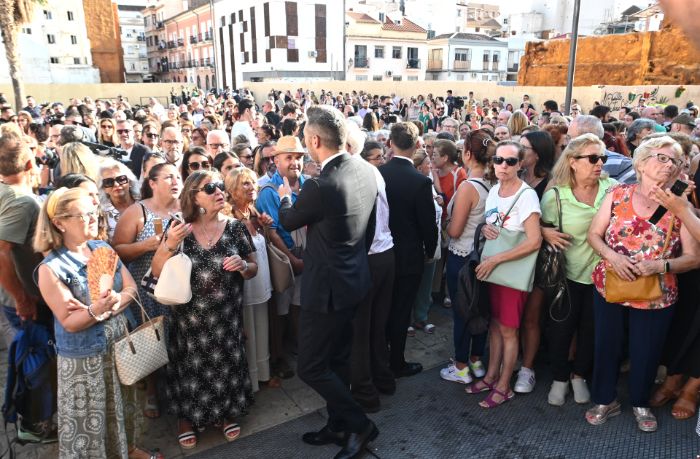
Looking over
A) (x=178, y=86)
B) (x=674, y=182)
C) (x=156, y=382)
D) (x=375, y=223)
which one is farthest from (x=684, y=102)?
(x=178, y=86)

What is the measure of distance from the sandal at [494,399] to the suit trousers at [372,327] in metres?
0.82

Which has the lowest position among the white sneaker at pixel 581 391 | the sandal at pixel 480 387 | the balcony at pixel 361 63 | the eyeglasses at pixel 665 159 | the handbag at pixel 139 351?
the sandal at pixel 480 387

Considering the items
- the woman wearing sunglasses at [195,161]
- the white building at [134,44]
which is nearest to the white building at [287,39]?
the white building at [134,44]

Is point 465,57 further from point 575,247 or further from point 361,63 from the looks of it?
point 575,247

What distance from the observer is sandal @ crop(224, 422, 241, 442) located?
322 centimetres

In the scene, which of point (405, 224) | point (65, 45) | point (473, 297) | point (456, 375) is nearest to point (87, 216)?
point (405, 224)

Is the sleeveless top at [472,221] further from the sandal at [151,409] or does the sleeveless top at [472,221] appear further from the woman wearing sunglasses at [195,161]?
the sandal at [151,409]

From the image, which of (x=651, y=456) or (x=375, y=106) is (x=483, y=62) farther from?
(x=651, y=456)

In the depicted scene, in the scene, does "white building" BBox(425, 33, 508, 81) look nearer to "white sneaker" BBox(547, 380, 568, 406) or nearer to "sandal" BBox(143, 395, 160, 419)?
"white sneaker" BBox(547, 380, 568, 406)

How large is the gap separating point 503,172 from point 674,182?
3.38 feet

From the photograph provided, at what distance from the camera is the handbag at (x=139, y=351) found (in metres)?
2.69

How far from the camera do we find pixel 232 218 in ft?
10.7

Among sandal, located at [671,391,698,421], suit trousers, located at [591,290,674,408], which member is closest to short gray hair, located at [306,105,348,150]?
suit trousers, located at [591,290,674,408]

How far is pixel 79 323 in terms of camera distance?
2.54 m
